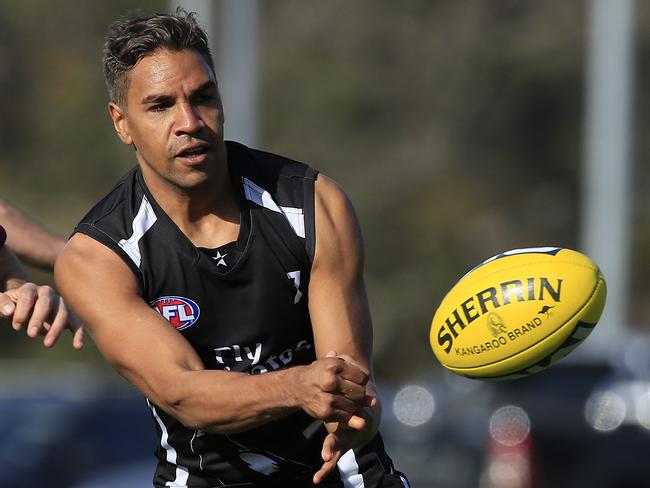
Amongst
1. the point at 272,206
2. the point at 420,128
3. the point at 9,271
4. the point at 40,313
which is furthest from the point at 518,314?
the point at 420,128

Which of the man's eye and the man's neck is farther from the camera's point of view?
the man's neck

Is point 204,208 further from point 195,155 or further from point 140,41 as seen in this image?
point 140,41

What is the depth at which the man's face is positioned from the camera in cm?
550

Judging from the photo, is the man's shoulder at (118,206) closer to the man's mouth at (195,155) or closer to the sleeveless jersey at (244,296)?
the sleeveless jersey at (244,296)

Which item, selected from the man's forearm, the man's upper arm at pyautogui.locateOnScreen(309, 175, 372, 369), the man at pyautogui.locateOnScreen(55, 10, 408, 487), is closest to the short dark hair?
the man at pyautogui.locateOnScreen(55, 10, 408, 487)

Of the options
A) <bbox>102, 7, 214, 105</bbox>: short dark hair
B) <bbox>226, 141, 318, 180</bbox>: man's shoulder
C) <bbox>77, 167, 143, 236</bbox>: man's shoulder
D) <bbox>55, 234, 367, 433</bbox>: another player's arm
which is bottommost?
<bbox>55, 234, 367, 433</bbox>: another player's arm

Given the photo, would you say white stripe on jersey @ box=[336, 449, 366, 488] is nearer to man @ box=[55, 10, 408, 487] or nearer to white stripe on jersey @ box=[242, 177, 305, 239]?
man @ box=[55, 10, 408, 487]

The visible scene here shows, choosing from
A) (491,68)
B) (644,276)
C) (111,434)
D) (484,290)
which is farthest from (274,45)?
(484,290)

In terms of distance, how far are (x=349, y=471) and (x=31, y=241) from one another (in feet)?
6.56

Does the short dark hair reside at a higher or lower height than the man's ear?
higher

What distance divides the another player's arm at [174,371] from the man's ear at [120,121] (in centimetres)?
52

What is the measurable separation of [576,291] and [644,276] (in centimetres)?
3131

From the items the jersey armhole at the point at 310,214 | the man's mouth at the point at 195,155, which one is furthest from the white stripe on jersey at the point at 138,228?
the jersey armhole at the point at 310,214

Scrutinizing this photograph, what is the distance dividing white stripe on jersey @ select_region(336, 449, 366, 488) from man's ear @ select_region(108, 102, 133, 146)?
5.41ft
